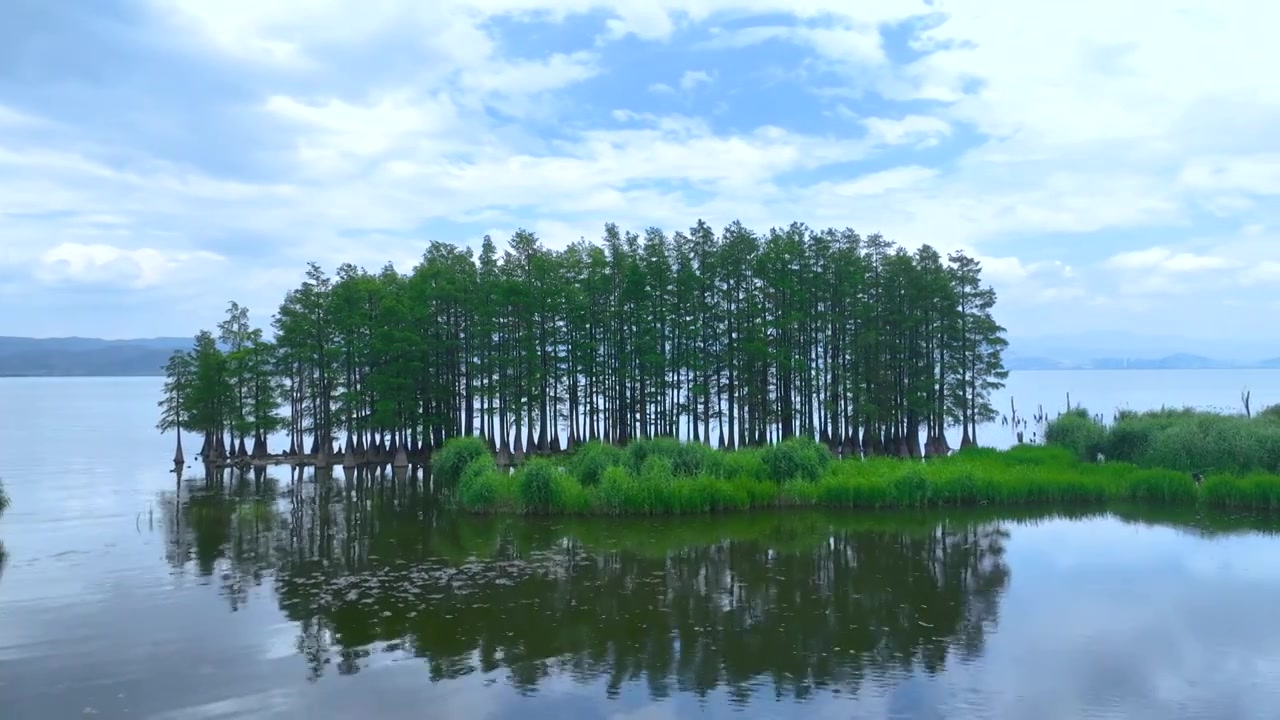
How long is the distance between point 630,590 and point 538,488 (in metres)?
9.85

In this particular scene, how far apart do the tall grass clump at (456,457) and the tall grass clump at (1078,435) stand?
2661cm

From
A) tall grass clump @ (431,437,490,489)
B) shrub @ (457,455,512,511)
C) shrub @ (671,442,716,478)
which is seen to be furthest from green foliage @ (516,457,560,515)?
→ tall grass clump @ (431,437,490,489)

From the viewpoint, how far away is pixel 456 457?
3347cm

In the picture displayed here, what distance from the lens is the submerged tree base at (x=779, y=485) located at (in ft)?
90.9

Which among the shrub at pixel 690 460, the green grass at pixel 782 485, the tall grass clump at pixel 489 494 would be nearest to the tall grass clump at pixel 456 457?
the green grass at pixel 782 485

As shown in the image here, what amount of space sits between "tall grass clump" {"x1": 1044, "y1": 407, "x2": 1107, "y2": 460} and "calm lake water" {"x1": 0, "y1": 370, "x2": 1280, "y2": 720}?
10065 millimetres

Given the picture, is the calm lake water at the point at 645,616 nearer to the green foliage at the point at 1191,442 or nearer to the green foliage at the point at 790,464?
the green foliage at the point at 790,464

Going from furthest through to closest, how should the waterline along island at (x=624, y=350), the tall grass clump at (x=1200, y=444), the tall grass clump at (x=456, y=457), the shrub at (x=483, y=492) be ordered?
1. the waterline along island at (x=624, y=350)
2. the tall grass clump at (x=456, y=457)
3. the tall grass clump at (x=1200, y=444)
4. the shrub at (x=483, y=492)

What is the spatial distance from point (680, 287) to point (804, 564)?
1001 inches

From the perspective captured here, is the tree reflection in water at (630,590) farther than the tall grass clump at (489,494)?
No

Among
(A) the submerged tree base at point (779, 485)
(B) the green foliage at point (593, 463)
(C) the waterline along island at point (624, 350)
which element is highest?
(C) the waterline along island at point (624, 350)

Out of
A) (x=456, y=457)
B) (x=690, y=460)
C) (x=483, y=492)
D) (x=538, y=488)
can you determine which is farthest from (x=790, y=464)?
(x=456, y=457)

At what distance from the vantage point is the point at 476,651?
1446cm

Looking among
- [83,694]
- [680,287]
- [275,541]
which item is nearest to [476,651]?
[83,694]
